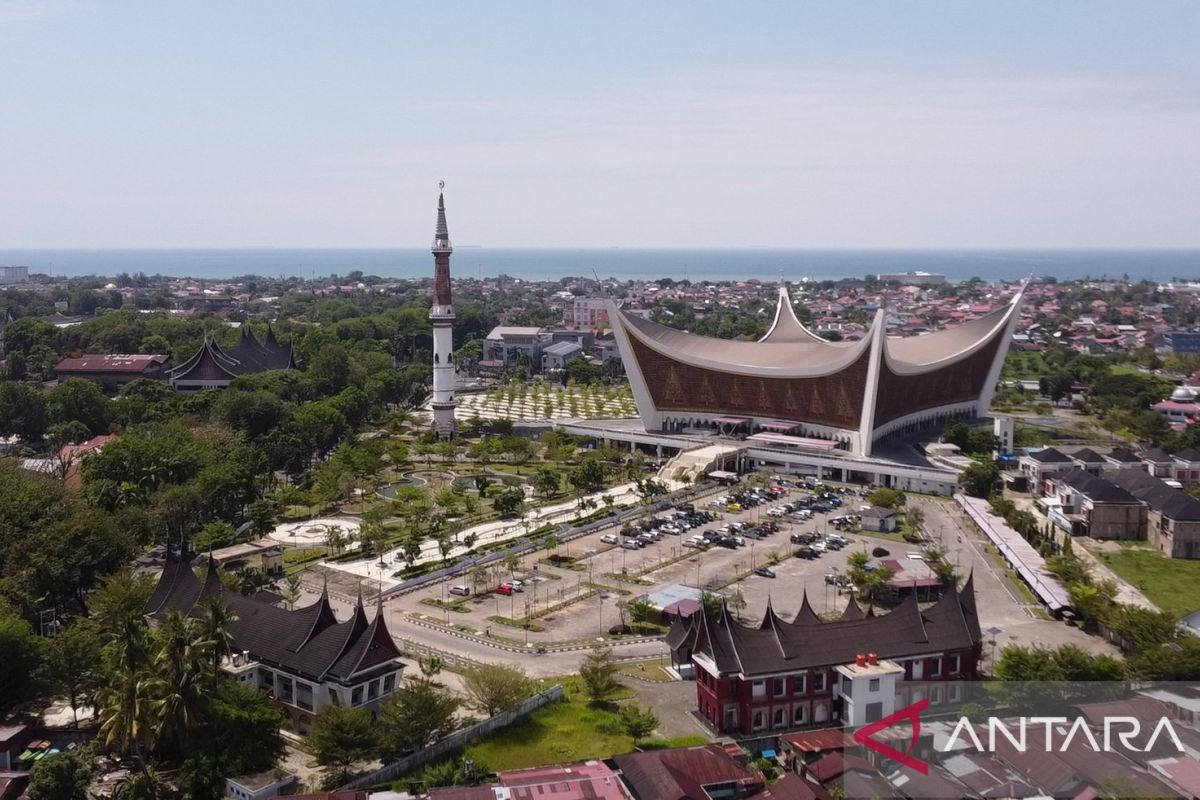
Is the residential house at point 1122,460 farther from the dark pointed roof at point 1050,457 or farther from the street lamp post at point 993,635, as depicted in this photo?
the street lamp post at point 993,635

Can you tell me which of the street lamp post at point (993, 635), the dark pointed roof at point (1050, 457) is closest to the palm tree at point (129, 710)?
the street lamp post at point (993, 635)

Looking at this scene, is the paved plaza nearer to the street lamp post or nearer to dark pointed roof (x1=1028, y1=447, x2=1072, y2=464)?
the street lamp post

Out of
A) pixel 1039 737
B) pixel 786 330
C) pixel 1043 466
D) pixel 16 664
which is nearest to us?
pixel 1039 737

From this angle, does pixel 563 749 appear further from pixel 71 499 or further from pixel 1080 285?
pixel 1080 285

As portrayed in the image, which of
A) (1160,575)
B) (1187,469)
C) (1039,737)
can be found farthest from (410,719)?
(1187,469)

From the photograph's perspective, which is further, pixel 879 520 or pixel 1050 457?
pixel 1050 457

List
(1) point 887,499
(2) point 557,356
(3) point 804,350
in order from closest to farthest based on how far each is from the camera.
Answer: (1) point 887,499
(3) point 804,350
(2) point 557,356

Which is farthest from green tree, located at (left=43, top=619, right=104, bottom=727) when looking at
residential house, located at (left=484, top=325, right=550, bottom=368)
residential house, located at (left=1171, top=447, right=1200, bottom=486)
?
residential house, located at (left=484, top=325, right=550, bottom=368)

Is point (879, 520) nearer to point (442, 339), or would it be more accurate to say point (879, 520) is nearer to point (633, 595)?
point (633, 595)
